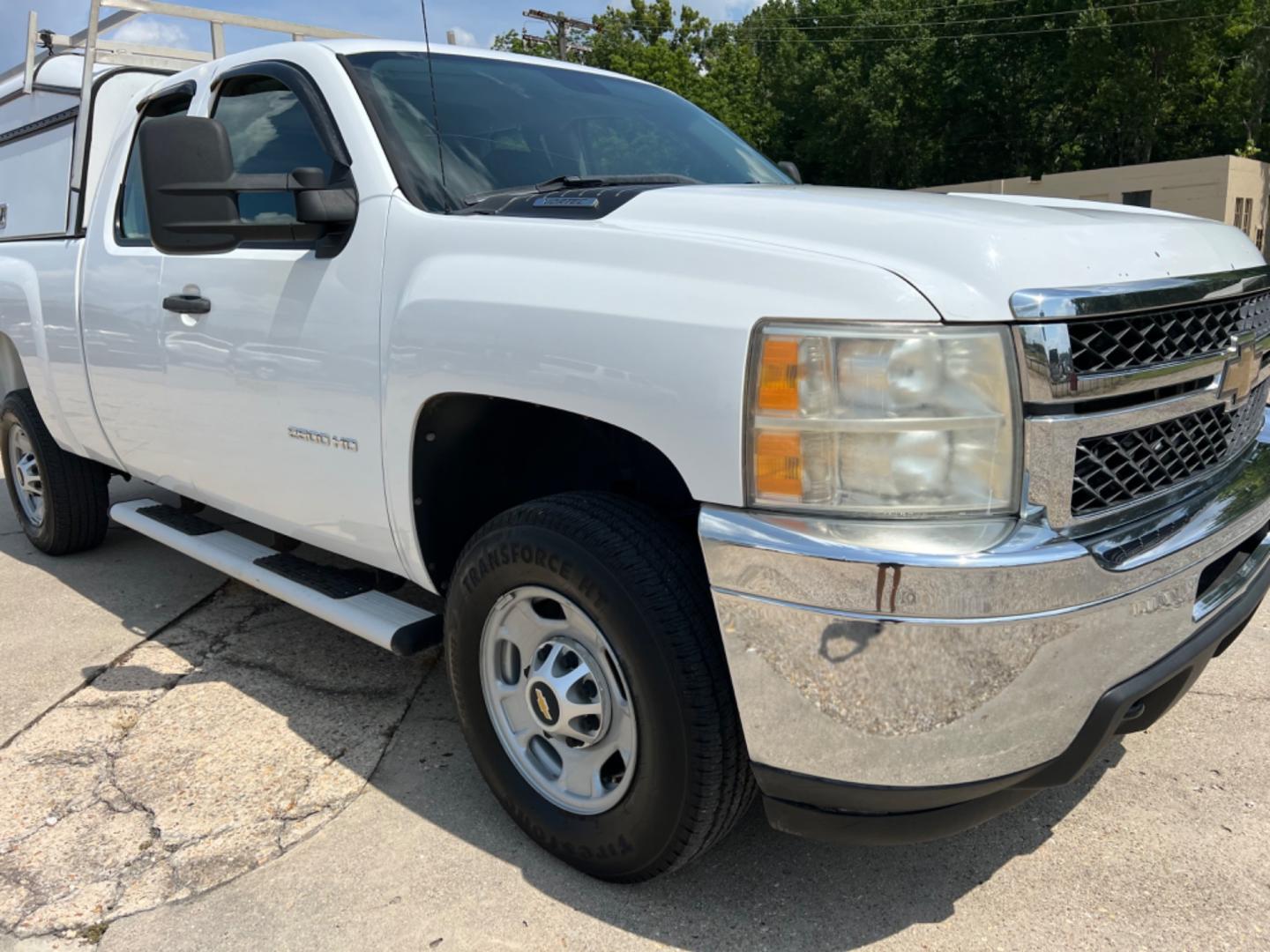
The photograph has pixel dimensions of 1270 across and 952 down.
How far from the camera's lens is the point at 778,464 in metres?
1.90

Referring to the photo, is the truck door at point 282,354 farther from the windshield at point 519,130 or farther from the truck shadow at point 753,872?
the truck shadow at point 753,872

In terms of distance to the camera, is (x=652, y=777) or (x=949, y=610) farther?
(x=652, y=777)

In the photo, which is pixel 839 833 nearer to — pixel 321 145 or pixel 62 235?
pixel 321 145

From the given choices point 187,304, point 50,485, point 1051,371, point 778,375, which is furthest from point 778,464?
point 50,485

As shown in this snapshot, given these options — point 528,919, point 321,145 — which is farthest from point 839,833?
point 321,145

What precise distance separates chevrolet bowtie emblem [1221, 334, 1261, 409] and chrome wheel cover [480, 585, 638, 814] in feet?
4.76

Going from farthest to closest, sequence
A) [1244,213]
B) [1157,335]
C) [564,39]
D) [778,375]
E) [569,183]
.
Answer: [564,39], [1244,213], [569,183], [1157,335], [778,375]

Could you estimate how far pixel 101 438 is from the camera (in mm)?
4211

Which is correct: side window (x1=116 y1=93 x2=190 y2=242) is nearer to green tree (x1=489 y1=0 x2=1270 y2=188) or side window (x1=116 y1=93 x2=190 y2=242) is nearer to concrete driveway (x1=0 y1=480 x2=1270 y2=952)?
concrete driveway (x1=0 y1=480 x2=1270 y2=952)

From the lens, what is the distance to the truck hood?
1872mm

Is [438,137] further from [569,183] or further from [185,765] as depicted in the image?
[185,765]

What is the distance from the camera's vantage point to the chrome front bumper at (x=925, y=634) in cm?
181

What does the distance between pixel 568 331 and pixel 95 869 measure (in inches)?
70.7

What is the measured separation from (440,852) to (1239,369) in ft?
7.19
